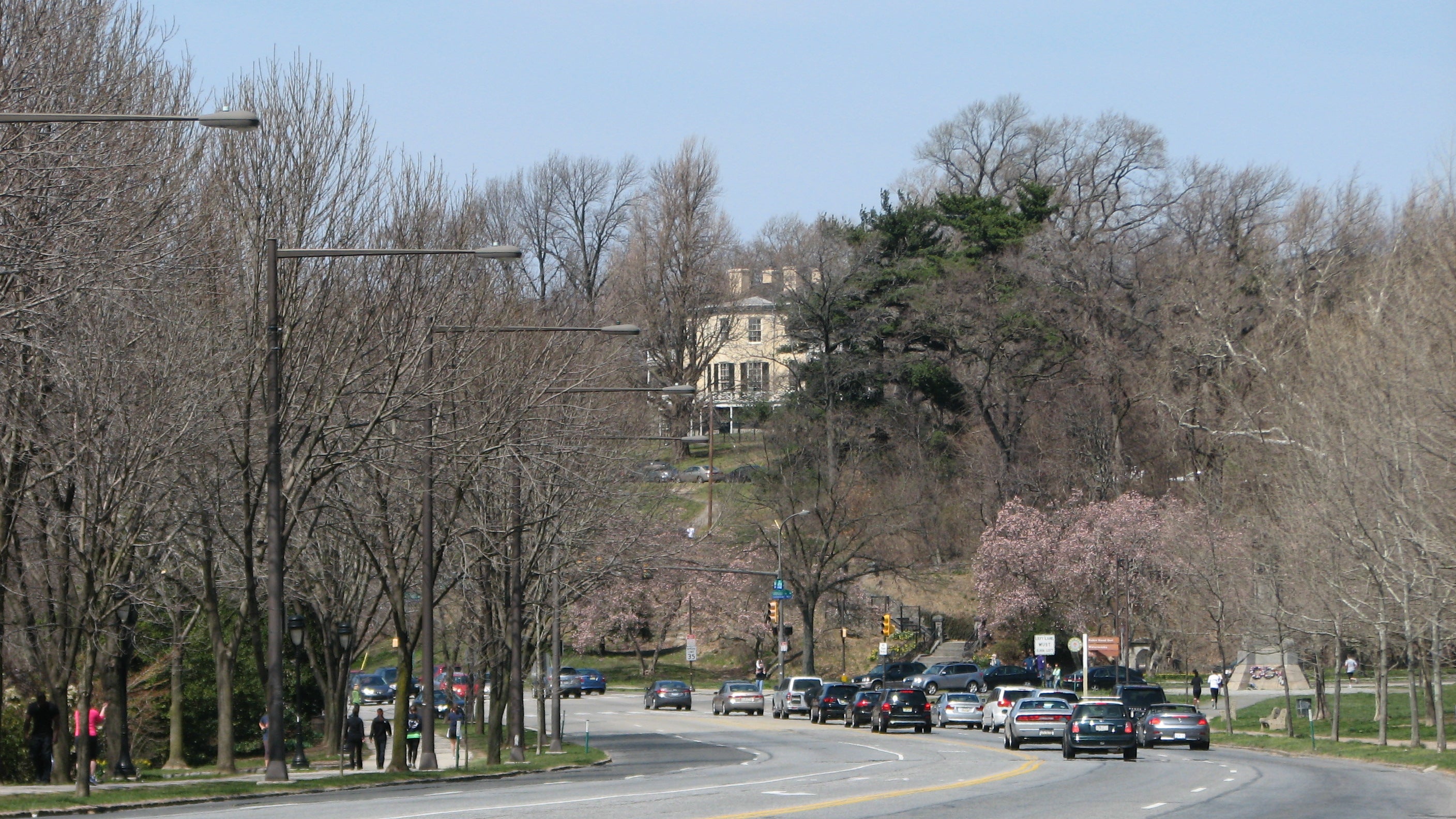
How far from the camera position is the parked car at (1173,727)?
41062 millimetres

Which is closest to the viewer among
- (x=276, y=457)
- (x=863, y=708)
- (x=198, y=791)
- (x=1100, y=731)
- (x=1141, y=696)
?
(x=276, y=457)

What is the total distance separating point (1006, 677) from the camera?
225 feet

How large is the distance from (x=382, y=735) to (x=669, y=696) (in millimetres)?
31080

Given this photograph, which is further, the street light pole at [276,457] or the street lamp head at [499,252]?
the street light pole at [276,457]

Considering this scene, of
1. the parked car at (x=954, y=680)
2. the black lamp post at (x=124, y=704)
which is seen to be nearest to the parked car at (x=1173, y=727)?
the black lamp post at (x=124, y=704)

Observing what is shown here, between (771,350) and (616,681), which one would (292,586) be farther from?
(771,350)

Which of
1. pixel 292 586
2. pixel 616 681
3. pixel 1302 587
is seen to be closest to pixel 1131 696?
pixel 1302 587

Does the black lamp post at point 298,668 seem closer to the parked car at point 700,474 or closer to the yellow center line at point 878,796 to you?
the yellow center line at point 878,796

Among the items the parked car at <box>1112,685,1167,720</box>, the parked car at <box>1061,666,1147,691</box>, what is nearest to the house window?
the parked car at <box>1061,666,1147,691</box>

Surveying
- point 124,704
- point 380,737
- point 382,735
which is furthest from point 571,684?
point 124,704

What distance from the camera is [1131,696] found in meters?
45.2

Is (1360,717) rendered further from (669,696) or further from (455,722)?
(455,722)

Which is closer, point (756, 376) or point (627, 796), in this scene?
point (627, 796)

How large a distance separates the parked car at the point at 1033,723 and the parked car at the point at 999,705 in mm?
7076
